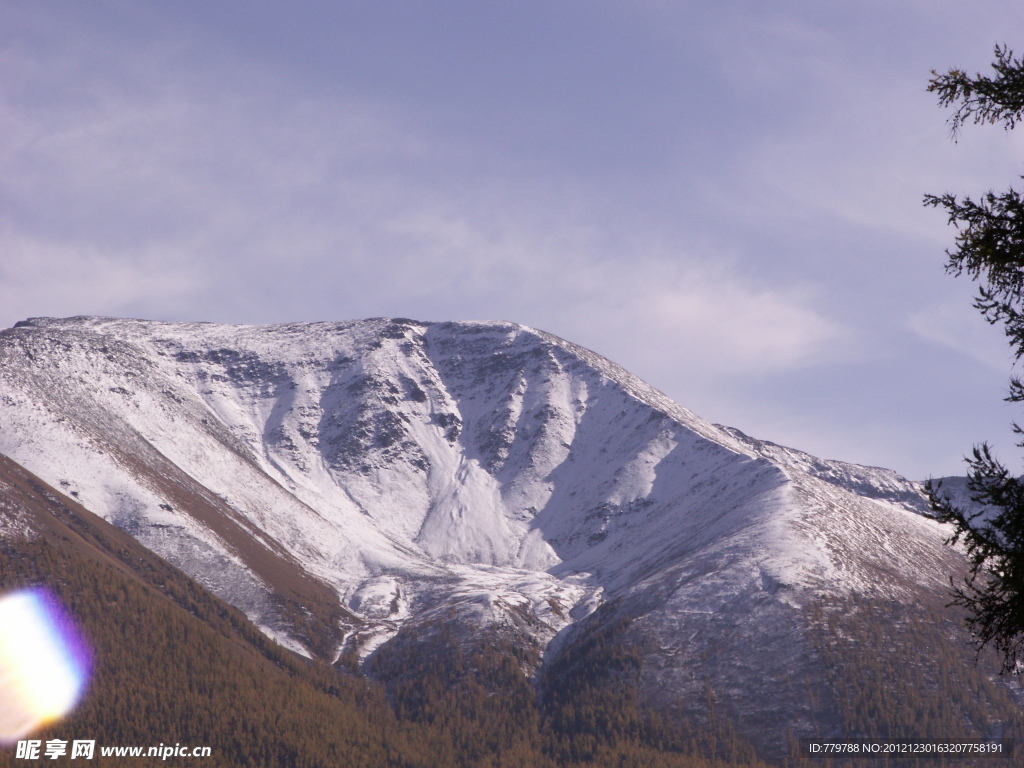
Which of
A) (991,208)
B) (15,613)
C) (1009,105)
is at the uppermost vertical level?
(15,613)

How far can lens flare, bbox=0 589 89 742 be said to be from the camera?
579 feet

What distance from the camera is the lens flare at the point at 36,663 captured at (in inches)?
6944

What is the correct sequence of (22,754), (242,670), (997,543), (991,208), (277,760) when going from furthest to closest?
(242,670) → (277,760) → (22,754) → (991,208) → (997,543)

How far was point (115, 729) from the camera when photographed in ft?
567

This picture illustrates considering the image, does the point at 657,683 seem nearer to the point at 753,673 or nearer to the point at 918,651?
the point at 753,673

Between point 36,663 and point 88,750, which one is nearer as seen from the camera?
point 88,750

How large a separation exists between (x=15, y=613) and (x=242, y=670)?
45745 millimetres

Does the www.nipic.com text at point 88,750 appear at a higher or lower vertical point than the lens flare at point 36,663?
lower

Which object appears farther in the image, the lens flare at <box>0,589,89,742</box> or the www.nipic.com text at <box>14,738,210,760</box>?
the lens flare at <box>0,589,89,742</box>

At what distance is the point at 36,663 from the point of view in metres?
187

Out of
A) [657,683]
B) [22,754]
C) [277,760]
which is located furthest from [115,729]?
[657,683]

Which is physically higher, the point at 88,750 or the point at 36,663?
the point at 36,663

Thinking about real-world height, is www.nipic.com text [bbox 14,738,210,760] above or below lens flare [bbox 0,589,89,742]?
below

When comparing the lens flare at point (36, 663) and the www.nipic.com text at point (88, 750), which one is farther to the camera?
the lens flare at point (36, 663)
